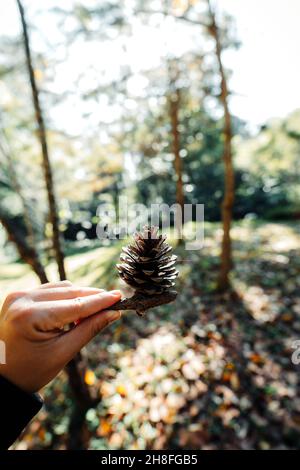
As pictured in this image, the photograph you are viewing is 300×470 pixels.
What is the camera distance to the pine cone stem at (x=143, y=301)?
130cm

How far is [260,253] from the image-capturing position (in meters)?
8.85

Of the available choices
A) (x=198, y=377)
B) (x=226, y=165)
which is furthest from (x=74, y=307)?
(x=226, y=165)

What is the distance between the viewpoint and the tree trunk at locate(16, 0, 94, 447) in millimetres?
3660

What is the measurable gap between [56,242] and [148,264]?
9.67 feet

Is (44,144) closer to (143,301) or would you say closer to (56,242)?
(56,242)

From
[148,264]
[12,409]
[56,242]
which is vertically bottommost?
[12,409]

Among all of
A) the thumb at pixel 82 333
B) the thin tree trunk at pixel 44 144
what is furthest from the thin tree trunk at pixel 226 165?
the thumb at pixel 82 333

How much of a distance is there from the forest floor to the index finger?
3495mm

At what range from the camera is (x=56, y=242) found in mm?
4039

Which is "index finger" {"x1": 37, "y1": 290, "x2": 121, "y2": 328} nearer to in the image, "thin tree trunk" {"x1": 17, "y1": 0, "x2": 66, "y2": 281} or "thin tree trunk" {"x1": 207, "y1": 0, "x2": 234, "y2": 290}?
"thin tree trunk" {"x1": 17, "y1": 0, "x2": 66, "y2": 281}

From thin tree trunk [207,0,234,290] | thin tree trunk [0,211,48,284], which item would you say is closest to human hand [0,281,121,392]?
thin tree trunk [0,211,48,284]

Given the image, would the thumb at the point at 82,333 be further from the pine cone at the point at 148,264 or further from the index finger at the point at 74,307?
the pine cone at the point at 148,264

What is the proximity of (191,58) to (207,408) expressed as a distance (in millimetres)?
8374
